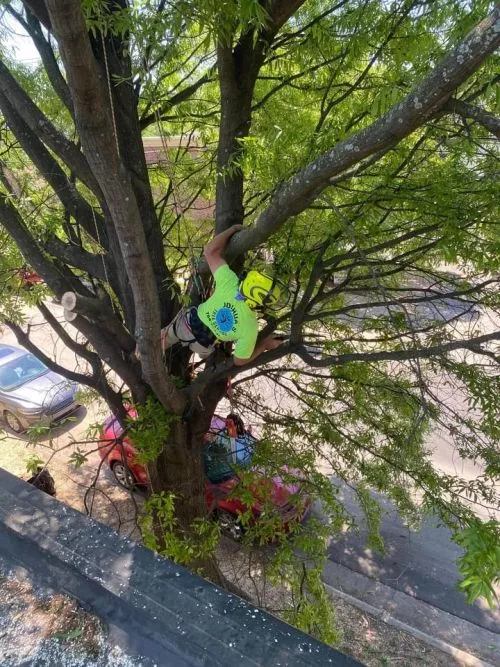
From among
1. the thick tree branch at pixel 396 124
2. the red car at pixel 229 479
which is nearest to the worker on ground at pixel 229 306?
the thick tree branch at pixel 396 124

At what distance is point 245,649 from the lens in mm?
1200

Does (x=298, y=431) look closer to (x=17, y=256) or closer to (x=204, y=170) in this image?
(x=204, y=170)

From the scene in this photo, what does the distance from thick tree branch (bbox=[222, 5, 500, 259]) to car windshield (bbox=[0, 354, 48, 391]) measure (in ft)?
25.5

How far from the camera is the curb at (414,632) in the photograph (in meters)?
4.99

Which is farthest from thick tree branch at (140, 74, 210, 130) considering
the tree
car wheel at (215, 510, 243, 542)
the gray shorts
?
car wheel at (215, 510, 243, 542)

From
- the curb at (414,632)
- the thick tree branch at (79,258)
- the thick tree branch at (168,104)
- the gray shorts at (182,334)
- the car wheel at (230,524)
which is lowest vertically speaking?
the curb at (414,632)

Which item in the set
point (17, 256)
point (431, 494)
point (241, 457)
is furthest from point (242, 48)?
point (241, 457)

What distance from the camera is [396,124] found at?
1624 millimetres

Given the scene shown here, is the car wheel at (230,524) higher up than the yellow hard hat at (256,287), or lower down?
lower down

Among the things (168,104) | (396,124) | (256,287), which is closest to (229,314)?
(256,287)

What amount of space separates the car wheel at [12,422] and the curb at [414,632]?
20.2 feet

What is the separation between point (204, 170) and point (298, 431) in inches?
107

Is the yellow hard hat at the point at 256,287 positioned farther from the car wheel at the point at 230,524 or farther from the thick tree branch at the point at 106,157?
the car wheel at the point at 230,524

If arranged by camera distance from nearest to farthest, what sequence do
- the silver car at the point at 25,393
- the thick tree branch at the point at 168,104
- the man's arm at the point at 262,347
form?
the man's arm at the point at 262,347, the thick tree branch at the point at 168,104, the silver car at the point at 25,393
